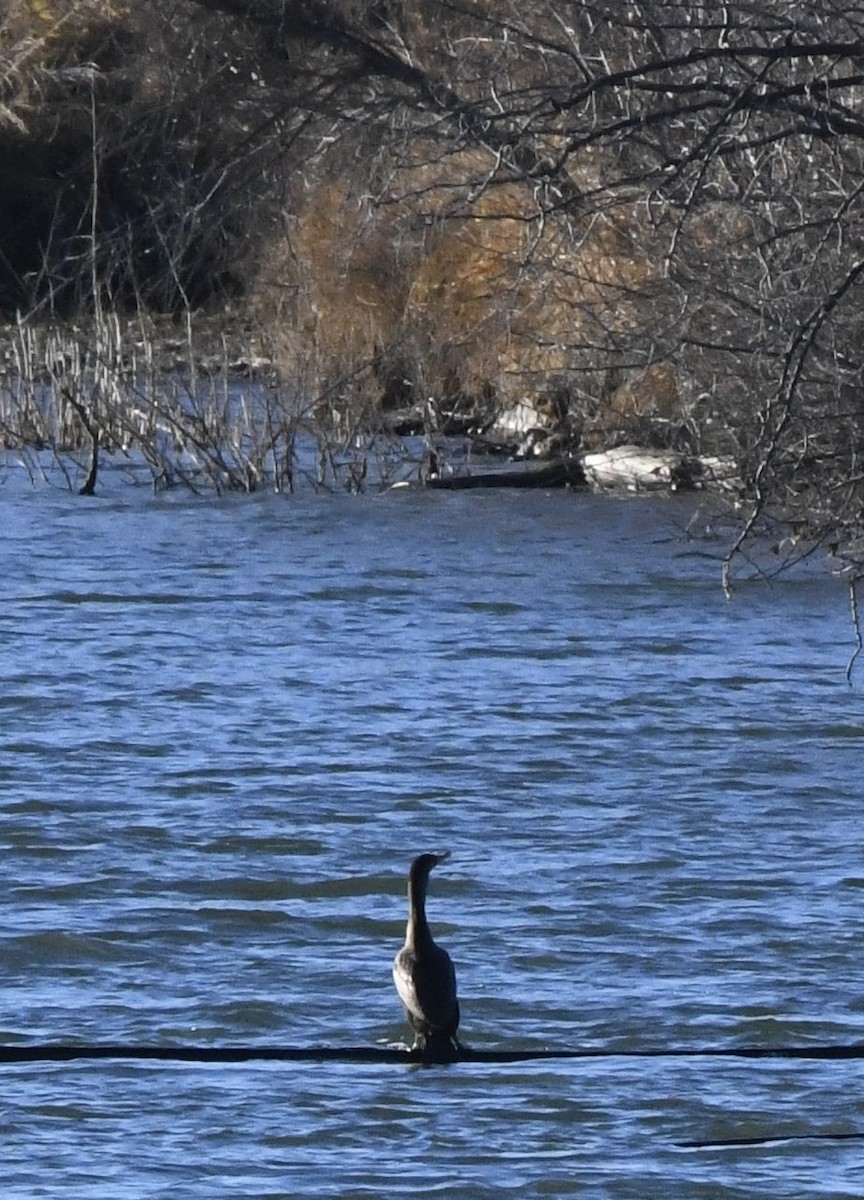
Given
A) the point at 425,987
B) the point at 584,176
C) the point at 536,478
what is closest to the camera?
the point at 425,987

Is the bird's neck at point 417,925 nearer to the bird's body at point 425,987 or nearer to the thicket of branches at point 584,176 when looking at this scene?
the bird's body at point 425,987

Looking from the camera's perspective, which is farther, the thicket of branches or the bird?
the thicket of branches

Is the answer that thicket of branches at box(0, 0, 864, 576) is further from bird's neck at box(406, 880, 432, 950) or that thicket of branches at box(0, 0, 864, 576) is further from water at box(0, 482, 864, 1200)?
bird's neck at box(406, 880, 432, 950)

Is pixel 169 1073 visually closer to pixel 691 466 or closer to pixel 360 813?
pixel 360 813

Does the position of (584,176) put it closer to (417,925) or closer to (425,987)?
(417,925)

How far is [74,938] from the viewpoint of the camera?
7855 millimetres

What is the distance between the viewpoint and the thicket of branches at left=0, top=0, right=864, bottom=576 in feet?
31.5

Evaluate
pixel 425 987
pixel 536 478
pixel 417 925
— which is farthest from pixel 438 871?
pixel 536 478

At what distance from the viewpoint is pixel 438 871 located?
28.6 feet

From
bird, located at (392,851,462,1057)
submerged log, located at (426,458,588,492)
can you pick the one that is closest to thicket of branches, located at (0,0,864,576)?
submerged log, located at (426,458,588,492)

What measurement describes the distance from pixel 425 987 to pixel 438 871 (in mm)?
2610

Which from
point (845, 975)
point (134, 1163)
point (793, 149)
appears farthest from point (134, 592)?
point (134, 1163)

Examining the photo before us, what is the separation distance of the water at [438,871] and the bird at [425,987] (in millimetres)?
287

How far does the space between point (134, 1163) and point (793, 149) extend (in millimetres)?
7825
